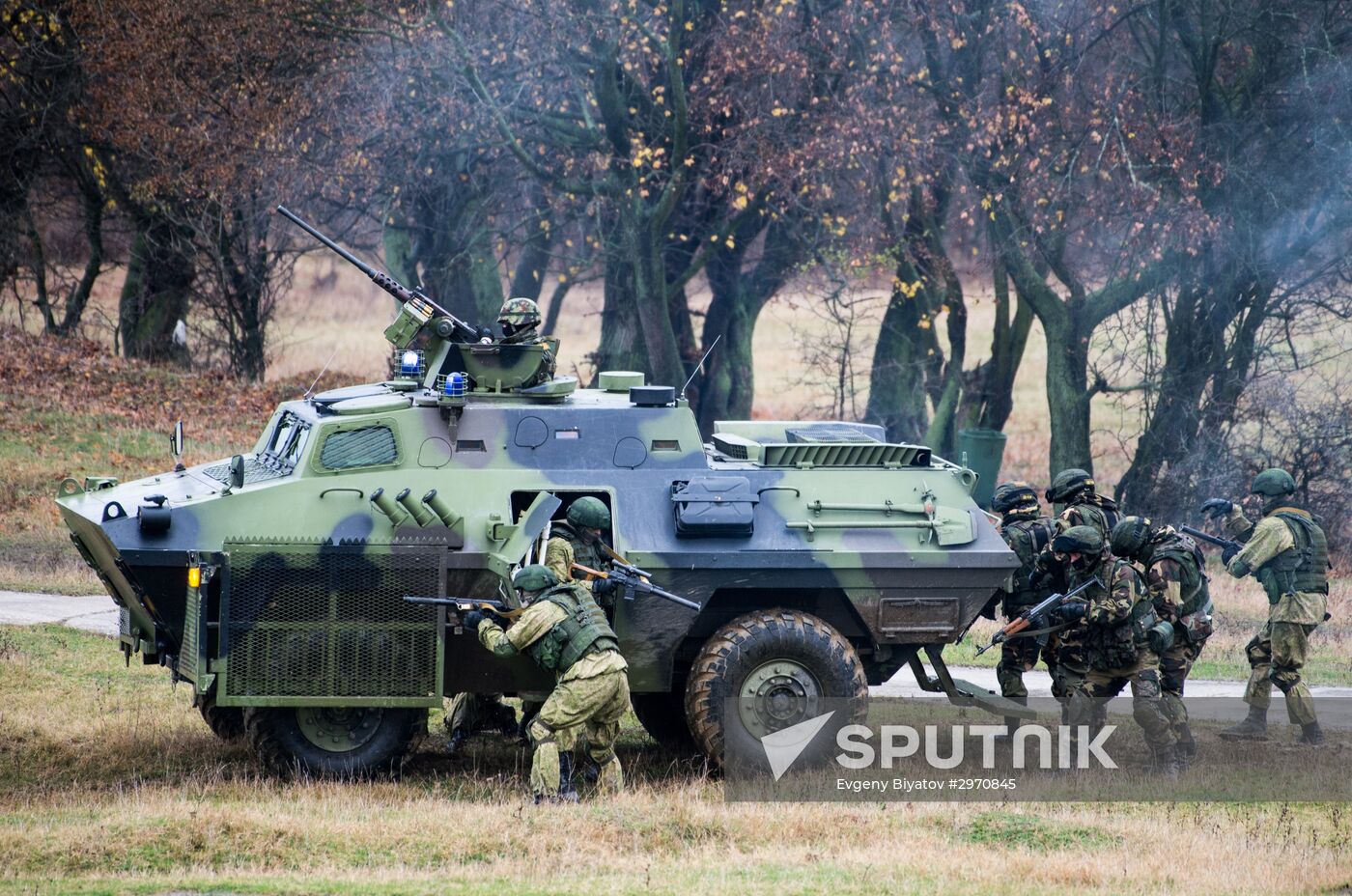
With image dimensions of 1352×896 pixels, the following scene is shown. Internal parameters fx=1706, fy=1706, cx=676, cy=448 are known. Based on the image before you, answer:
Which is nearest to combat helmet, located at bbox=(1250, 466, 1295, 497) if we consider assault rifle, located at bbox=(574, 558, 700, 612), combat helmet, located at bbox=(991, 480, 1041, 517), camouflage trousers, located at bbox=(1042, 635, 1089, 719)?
combat helmet, located at bbox=(991, 480, 1041, 517)

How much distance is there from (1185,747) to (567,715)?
425 centimetres

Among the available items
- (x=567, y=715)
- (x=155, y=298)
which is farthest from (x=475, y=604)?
(x=155, y=298)

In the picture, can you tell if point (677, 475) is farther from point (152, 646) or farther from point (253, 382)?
point (253, 382)

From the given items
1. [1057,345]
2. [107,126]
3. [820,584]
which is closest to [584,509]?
[820,584]

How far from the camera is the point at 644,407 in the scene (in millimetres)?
10594

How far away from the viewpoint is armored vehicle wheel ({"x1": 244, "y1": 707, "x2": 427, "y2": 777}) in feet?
32.6

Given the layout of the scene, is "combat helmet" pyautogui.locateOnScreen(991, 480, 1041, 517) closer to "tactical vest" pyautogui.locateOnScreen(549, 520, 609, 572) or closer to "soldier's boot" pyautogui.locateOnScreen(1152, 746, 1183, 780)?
"soldier's boot" pyautogui.locateOnScreen(1152, 746, 1183, 780)

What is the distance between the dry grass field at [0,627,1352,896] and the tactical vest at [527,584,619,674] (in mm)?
813

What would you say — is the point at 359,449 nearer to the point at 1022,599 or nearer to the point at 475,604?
the point at 475,604

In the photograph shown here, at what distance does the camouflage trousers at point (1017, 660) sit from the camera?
11398 mm

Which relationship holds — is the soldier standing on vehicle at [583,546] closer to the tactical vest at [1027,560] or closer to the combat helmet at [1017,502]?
the tactical vest at [1027,560]

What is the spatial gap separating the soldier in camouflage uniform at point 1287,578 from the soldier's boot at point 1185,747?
1.09 metres

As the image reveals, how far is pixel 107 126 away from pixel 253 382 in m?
4.58

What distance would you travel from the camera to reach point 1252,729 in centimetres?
1211
